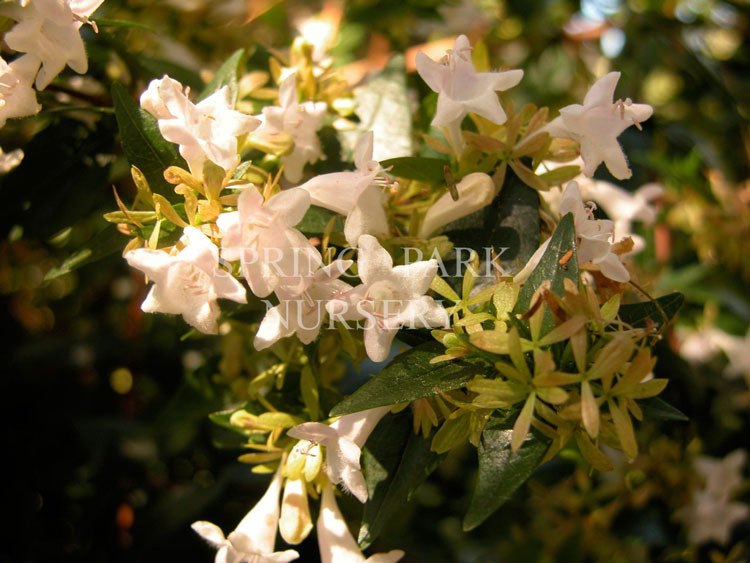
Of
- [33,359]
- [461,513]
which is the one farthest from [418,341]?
[33,359]

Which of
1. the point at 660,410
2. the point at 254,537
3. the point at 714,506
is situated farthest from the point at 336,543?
the point at 714,506

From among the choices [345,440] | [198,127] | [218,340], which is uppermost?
[198,127]

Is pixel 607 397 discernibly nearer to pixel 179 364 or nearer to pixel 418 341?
pixel 418 341

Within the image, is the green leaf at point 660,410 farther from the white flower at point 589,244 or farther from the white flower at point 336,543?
the white flower at point 336,543

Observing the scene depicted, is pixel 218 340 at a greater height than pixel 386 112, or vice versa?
pixel 386 112

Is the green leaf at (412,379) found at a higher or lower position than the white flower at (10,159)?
lower

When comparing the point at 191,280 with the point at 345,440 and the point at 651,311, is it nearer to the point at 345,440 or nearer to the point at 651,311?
the point at 345,440

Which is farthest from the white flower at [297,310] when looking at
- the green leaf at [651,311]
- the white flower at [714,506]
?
the white flower at [714,506]
